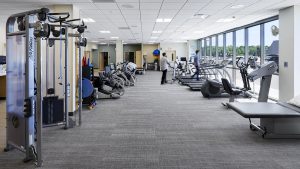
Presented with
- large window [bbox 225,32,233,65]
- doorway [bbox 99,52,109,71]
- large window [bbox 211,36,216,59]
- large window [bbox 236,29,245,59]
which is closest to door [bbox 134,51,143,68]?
doorway [bbox 99,52,109,71]

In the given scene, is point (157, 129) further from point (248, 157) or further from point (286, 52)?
point (286, 52)

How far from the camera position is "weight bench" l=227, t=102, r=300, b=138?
15.1 feet

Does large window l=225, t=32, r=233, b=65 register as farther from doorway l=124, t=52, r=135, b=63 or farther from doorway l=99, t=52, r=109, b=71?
doorway l=99, t=52, r=109, b=71

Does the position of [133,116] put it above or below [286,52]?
below

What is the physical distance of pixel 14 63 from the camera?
167 inches

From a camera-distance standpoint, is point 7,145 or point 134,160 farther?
point 7,145

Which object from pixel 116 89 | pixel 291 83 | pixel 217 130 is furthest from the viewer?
pixel 116 89

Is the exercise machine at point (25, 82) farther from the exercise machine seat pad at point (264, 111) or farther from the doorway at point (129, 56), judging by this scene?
the doorway at point (129, 56)

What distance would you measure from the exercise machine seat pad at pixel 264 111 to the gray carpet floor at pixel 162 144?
1.45 feet

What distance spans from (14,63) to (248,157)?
11.5ft

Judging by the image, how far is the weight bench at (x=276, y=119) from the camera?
460 centimetres

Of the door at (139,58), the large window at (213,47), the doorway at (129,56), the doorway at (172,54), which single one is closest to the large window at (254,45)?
the large window at (213,47)

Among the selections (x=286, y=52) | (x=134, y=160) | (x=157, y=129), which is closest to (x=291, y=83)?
(x=286, y=52)

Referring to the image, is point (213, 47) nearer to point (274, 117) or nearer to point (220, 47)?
point (220, 47)
